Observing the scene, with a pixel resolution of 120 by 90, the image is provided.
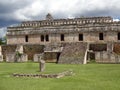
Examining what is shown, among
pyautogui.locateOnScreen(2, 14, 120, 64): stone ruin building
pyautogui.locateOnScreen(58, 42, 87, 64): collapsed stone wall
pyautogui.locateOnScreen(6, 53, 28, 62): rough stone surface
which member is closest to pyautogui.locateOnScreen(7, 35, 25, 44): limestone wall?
pyautogui.locateOnScreen(2, 14, 120, 64): stone ruin building

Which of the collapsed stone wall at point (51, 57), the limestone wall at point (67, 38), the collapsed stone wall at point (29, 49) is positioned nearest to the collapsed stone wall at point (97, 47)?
the limestone wall at point (67, 38)

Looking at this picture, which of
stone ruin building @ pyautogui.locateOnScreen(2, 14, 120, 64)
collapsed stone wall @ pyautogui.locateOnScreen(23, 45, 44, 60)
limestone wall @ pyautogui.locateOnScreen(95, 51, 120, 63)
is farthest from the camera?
collapsed stone wall @ pyautogui.locateOnScreen(23, 45, 44, 60)

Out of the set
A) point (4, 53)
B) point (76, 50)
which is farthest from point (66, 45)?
point (4, 53)

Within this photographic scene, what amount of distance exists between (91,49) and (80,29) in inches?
127

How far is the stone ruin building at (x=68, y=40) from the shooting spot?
28141mm

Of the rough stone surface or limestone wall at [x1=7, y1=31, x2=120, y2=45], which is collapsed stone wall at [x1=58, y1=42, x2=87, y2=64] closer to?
limestone wall at [x1=7, y1=31, x2=120, y2=45]

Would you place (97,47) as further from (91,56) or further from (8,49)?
(8,49)

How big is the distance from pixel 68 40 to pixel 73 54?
19.6 feet

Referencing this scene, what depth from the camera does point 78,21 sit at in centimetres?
3631

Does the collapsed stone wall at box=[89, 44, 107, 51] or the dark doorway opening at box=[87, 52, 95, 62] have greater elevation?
the collapsed stone wall at box=[89, 44, 107, 51]

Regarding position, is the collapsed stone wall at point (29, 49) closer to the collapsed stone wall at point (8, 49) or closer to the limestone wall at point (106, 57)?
the collapsed stone wall at point (8, 49)

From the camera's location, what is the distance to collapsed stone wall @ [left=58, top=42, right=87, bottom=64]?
27.1m

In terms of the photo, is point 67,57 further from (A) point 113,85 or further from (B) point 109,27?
(A) point 113,85

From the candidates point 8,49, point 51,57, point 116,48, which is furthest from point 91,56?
point 8,49
